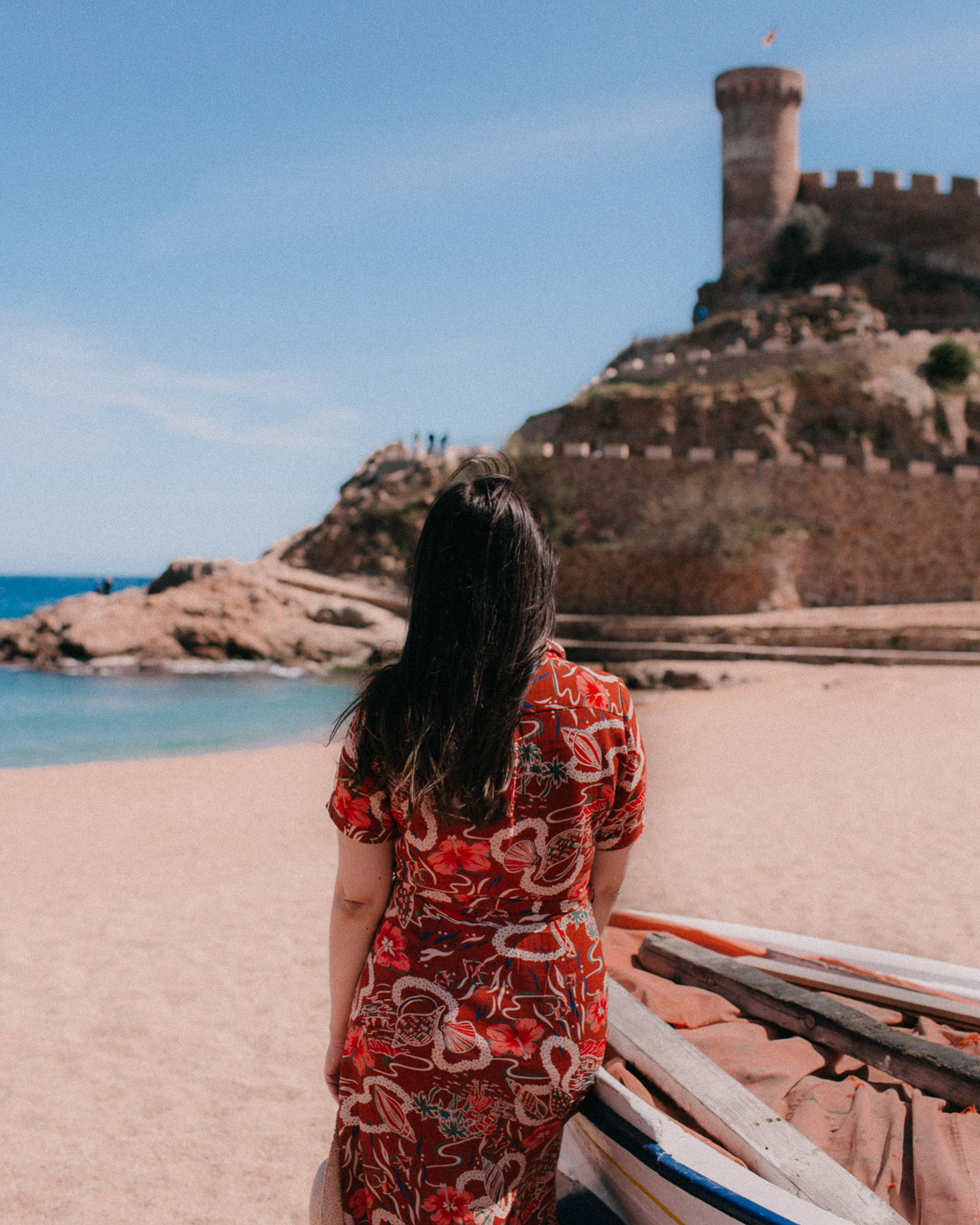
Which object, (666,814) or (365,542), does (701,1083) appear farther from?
(365,542)

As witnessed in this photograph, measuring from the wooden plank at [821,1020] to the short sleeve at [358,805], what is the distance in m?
1.44

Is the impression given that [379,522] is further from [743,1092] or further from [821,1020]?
[743,1092]

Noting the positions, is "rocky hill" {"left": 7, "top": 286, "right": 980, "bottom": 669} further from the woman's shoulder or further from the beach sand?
the woman's shoulder

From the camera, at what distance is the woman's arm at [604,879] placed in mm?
1950

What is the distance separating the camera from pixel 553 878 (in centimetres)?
175

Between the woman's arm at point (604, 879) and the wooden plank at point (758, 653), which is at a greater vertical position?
the woman's arm at point (604, 879)

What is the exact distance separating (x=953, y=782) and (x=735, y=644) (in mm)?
12793

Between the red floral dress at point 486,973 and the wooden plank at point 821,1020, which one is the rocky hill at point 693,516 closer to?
the wooden plank at point 821,1020

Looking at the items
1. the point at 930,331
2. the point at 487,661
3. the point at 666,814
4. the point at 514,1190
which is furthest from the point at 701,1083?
the point at 930,331

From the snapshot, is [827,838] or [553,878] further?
[827,838]

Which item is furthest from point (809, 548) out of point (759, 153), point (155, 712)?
point (759, 153)

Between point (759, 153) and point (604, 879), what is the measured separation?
43480 mm

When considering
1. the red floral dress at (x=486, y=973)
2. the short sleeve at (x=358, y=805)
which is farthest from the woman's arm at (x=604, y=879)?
the short sleeve at (x=358, y=805)

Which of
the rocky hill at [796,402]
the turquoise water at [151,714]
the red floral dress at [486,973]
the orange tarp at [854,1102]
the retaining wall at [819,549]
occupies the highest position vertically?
the rocky hill at [796,402]
